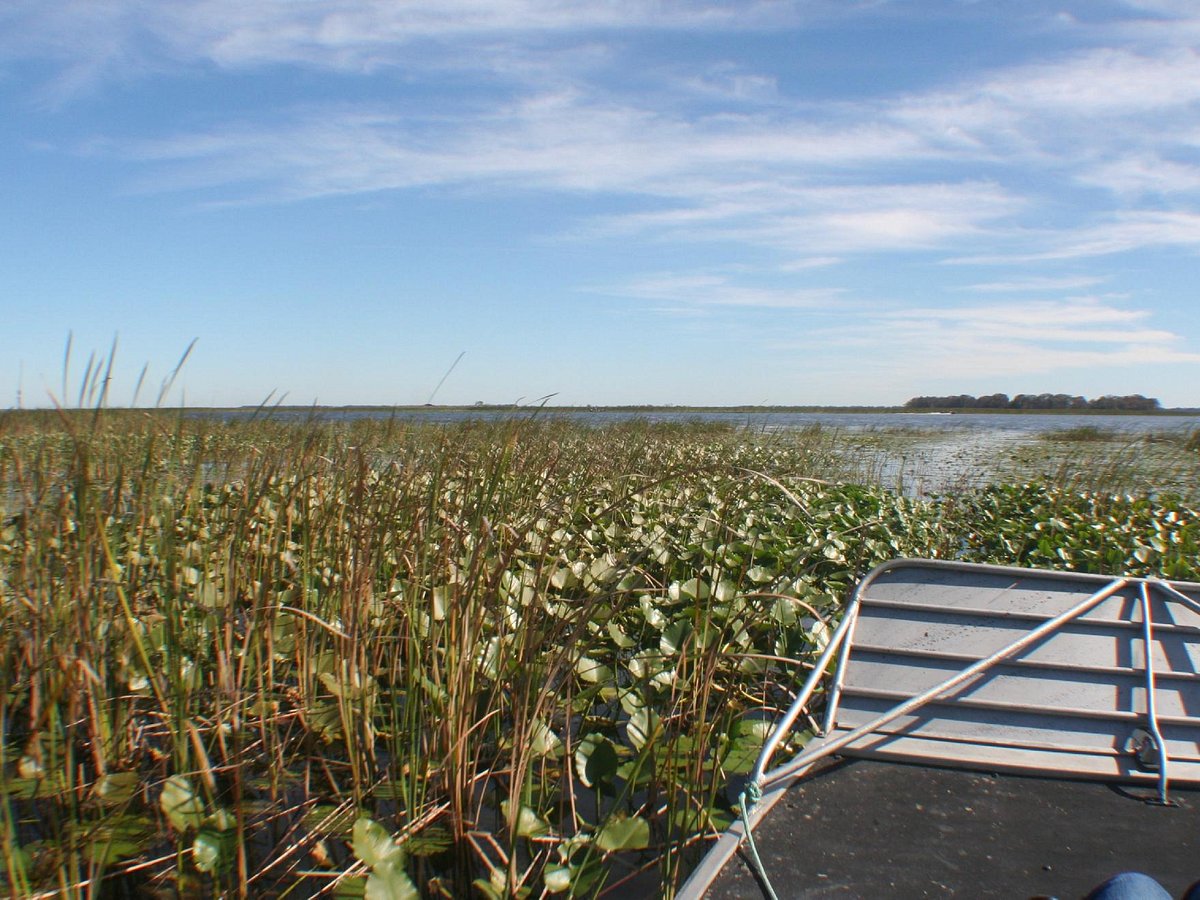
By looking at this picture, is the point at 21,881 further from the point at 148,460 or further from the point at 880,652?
the point at 880,652

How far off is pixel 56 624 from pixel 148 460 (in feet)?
1.60

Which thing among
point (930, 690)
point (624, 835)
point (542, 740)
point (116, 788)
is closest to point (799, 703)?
point (930, 690)

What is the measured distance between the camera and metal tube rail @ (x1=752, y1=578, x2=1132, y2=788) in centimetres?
191

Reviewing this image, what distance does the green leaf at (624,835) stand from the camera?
1.75 m

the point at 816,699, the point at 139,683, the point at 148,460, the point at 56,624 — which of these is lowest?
the point at 816,699

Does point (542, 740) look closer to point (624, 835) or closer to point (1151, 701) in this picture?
point (624, 835)

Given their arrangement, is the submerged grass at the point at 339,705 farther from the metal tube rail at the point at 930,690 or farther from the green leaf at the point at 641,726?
the metal tube rail at the point at 930,690

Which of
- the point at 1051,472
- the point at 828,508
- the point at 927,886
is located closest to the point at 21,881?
the point at 927,886

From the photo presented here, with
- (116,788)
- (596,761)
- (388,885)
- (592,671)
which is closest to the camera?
(388,885)

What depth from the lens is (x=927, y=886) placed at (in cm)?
157

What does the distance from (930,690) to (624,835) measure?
888mm

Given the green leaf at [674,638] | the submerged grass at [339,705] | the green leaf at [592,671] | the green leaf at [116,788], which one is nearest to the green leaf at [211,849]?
the submerged grass at [339,705]

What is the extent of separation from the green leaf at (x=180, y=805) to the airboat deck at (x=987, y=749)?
1.06 meters

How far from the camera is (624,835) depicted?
1.76 m
